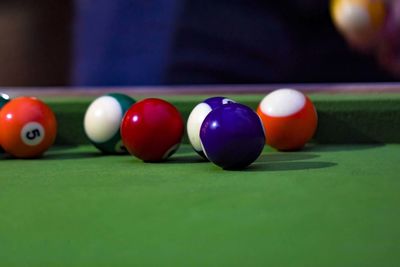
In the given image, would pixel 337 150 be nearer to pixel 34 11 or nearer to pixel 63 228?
pixel 63 228

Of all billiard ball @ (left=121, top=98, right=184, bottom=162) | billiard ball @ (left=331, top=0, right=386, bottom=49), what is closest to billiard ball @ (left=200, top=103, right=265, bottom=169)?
billiard ball @ (left=121, top=98, right=184, bottom=162)

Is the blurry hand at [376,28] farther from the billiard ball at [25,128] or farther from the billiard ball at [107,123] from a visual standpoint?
the billiard ball at [25,128]

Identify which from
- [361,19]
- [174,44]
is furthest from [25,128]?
[361,19]

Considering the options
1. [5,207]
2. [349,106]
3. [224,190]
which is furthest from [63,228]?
[349,106]

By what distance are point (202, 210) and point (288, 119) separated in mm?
1234

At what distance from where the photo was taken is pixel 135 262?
1.06m

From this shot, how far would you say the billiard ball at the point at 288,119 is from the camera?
2611 mm

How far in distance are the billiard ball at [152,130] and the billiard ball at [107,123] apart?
0.82 feet

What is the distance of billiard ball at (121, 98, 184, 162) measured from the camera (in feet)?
7.46

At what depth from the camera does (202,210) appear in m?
1.44

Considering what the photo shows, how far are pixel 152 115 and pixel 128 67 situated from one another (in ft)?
6.22

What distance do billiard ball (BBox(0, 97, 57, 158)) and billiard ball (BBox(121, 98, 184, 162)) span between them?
394mm

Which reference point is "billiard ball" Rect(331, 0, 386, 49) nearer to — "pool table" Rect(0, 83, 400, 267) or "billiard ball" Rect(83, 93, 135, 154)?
"pool table" Rect(0, 83, 400, 267)

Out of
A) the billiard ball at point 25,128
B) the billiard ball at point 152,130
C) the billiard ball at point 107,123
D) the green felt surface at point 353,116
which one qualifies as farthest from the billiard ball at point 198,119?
the billiard ball at point 25,128
